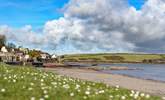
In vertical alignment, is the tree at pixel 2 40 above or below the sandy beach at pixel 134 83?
above

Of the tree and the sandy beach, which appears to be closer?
the sandy beach

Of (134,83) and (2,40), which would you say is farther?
(2,40)

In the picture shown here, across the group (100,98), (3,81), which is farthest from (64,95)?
(3,81)

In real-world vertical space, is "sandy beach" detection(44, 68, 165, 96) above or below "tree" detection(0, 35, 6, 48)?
below

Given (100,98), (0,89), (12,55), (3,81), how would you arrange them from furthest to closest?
(12,55) → (3,81) → (0,89) → (100,98)

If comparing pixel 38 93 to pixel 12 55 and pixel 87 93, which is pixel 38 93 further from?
pixel 12 55

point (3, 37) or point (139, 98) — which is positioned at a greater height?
point (3, 37)

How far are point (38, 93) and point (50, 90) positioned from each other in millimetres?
803

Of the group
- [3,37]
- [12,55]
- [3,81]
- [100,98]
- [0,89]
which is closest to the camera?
[100,98]

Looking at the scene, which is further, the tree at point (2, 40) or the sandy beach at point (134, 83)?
the tree at point (2, 40)

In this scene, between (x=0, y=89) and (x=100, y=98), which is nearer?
(x=100, y=98)

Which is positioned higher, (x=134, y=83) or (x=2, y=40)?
(x=2, y=40)

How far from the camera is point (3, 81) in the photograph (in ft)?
64.3

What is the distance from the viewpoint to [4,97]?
47.0 ft
